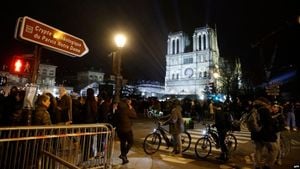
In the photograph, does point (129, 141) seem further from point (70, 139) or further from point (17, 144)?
point (17, 144)

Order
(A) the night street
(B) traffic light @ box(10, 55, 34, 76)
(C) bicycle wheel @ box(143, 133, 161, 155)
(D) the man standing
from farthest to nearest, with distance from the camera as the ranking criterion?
(C) bicycle wheel @ box(143, 133, 161, 155)
(A) the night street
(D) the man standing
(B) traffic light @ box(10, 55, 34, 76)

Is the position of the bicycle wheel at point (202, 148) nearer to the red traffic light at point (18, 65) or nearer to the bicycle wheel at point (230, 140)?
the bicycle wheel at point (230, 140)

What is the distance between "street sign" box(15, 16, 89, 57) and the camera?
17.6 feet

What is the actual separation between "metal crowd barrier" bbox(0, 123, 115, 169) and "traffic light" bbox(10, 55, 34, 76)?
1.89 meters

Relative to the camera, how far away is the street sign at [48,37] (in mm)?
5375

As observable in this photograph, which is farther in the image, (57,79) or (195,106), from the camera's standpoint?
(57,79)

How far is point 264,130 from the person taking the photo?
6.93 m

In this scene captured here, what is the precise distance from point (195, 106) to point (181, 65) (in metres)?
88.1

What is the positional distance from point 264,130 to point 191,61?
106372 millimetres

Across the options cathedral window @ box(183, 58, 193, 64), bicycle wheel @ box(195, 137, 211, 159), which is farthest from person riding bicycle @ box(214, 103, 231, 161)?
cathedral window @ box(183, 58, 193, 64)

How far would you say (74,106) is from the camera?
30.4 ft

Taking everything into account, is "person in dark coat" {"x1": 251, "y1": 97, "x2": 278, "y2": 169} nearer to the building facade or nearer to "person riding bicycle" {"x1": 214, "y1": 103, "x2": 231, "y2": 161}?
"person riding bicycle" {"x1": 214, "y1": 103, "x2": 231, "y2": 161}

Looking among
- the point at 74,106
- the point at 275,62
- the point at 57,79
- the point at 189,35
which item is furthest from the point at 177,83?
the point at 74,106

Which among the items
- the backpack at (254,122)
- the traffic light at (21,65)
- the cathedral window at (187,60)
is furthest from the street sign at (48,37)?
the cathedral window at (187,60)
